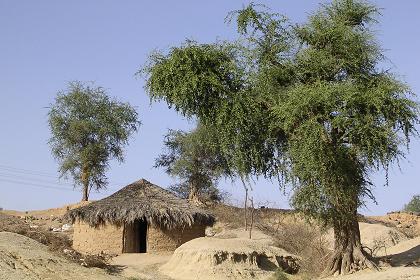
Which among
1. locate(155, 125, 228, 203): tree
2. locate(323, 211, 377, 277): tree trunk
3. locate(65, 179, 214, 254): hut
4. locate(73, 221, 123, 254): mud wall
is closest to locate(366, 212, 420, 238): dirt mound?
locate(155, 125, 228, 203): tree

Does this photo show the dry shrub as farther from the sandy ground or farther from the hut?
the sandy ground

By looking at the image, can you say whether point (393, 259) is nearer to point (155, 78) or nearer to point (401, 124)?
point (401, 124)

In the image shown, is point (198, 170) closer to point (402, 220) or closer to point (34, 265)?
point (402, 220)

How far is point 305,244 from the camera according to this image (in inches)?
1178

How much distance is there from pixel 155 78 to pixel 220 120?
8.72 ft

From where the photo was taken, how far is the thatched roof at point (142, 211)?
3016 cm

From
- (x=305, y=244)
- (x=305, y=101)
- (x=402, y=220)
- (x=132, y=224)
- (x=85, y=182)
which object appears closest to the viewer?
(x=305, y=101)

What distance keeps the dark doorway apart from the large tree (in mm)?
11006

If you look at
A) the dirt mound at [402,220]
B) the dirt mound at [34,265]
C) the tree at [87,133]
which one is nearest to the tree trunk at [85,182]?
the tree at [87,133]

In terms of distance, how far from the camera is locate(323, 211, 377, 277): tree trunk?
2005 cm

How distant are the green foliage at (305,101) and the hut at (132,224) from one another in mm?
9908

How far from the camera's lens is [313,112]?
19.3 meters

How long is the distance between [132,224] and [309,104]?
1445cm

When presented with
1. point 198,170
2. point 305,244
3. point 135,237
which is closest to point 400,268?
point 305,244
